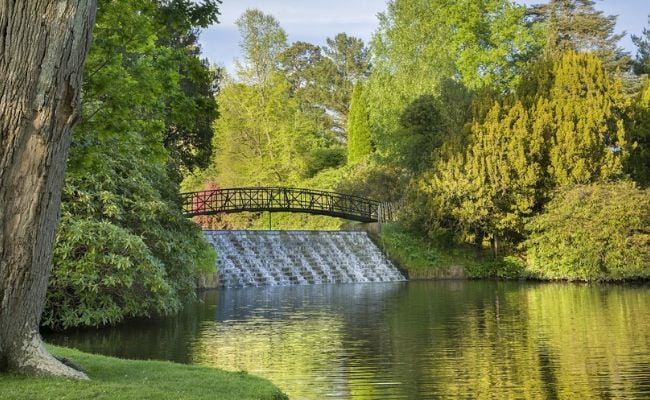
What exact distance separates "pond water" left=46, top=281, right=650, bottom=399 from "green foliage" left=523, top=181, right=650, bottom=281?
12.3 feet

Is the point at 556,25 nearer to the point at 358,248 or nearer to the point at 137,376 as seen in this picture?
the point at 358,248

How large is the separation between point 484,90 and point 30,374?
2702cm

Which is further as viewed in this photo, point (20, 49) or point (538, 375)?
point (538, 375)

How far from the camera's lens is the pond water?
8719mm

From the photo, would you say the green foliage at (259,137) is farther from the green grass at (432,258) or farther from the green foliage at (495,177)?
the green foliage at (495,177)

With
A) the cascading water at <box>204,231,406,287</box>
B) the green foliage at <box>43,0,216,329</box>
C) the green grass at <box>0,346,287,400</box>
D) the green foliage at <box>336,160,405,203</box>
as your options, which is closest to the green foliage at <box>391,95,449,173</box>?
the green foliage at <box>336,160,405,203</box>

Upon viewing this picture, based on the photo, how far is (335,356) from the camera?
1103 cm

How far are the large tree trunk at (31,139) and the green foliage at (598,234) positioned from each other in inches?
867

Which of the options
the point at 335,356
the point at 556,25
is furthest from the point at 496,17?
the point at 335,356

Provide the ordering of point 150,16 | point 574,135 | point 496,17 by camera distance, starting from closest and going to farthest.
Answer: point 150,16
point 574,135
point 496,17

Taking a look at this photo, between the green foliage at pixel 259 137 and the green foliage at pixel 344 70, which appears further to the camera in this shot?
the green foliage at pixel 344 70

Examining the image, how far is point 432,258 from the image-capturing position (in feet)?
99.1

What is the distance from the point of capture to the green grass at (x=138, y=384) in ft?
20.3

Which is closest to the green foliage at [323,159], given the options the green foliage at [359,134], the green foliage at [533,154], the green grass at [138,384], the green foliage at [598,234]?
the green foliage at [359,134]
